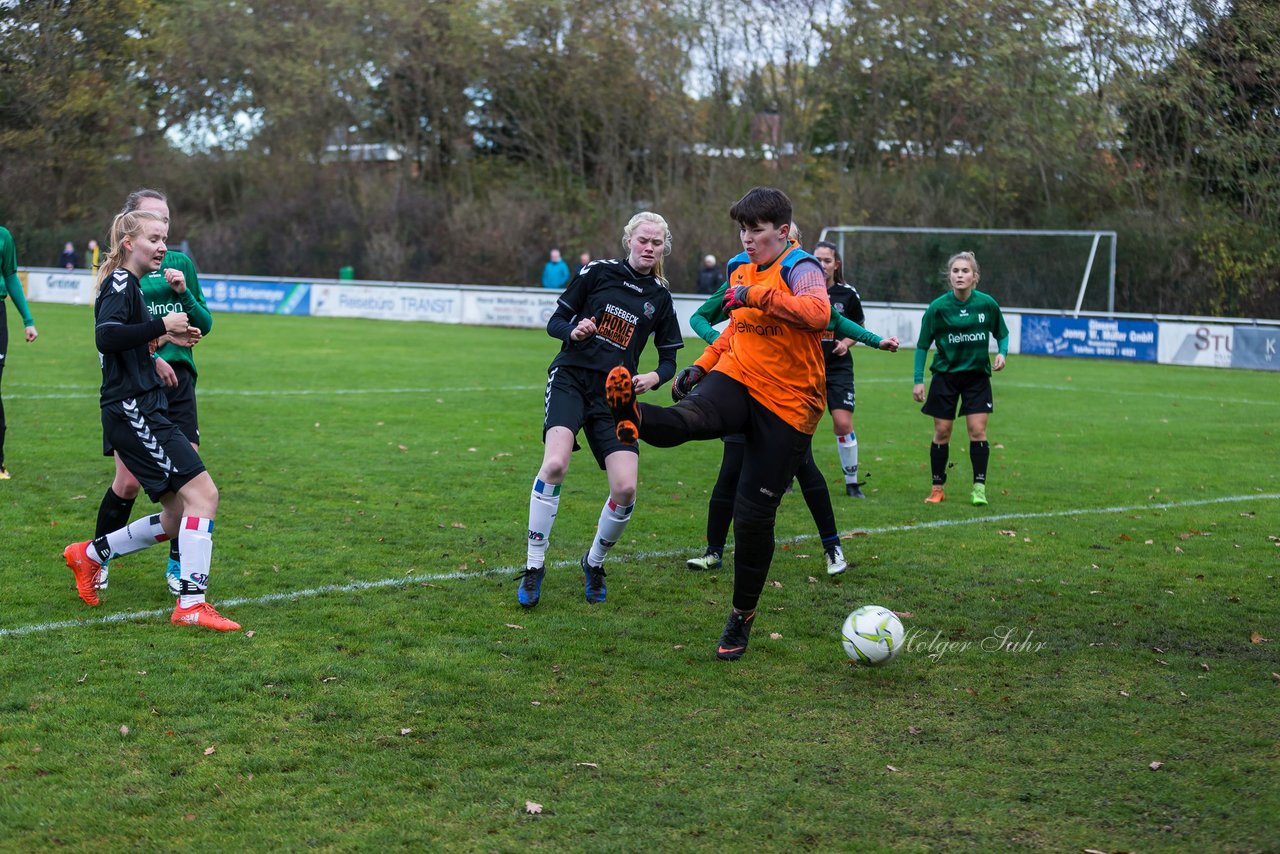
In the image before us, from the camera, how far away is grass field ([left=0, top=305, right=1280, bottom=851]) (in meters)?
4.00

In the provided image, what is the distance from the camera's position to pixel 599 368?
22.5ft

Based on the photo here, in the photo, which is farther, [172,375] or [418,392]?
[418,392]

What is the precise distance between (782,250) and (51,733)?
347cm

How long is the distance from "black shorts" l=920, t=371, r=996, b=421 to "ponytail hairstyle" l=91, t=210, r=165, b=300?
5991mm

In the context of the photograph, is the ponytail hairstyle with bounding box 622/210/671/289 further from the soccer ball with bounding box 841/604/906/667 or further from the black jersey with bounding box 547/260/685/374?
the soccer ball with bounding box 841/604/906/667

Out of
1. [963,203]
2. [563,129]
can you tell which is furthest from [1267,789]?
[563,129]

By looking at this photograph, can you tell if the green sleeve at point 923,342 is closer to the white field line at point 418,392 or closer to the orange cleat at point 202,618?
the orange cleat at point 202,618

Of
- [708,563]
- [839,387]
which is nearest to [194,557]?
[708,563]

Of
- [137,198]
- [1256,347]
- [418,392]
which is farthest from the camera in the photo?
[1256,347]

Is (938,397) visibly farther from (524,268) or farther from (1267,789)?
(524,268)

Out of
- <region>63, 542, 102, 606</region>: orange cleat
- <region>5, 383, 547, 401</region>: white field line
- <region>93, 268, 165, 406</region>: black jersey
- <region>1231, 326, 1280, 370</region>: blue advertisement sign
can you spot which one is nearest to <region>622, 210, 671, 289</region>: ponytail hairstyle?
<region>93, 268, 165, 406</region>: black jersey

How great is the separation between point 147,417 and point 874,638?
3.42 metres

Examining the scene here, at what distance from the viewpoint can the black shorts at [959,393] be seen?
391 inches

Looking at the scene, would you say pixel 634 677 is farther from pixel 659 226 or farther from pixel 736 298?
pixel 659 226
